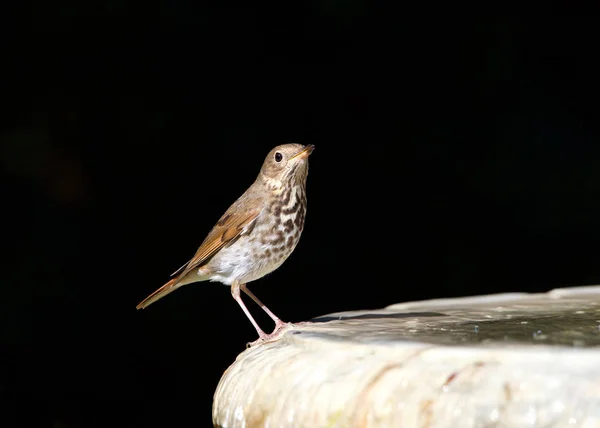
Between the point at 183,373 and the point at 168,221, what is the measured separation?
95 centimetres

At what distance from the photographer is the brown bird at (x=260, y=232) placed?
147 inches

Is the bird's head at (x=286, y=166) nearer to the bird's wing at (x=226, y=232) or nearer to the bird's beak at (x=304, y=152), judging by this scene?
the bird's beak at (x=304, y=152)

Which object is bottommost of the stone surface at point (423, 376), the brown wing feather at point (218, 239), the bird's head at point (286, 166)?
the stone surface at point (423, 376)

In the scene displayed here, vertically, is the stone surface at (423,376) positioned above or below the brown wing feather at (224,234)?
below

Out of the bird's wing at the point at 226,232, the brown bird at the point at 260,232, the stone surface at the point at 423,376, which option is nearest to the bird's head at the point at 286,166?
the brown bird at the point at 260,232

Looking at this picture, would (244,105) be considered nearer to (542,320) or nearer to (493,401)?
(542,320)

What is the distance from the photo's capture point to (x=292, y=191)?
3.85m

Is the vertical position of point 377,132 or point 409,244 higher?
point 377,132

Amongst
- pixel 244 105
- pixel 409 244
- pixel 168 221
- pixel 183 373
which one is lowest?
pixel 183 373

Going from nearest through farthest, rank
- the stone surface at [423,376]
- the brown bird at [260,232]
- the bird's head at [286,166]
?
the stone surface at [423,376]
the brown bird at [260,232]
the bird's head at [286,166]

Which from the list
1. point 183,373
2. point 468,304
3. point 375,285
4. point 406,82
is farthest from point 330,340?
point 406,82

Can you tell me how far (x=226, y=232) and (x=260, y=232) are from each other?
180mm

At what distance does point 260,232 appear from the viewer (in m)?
3.75

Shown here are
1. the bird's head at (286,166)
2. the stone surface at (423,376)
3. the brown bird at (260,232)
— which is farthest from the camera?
the bird's head at (286,166)
